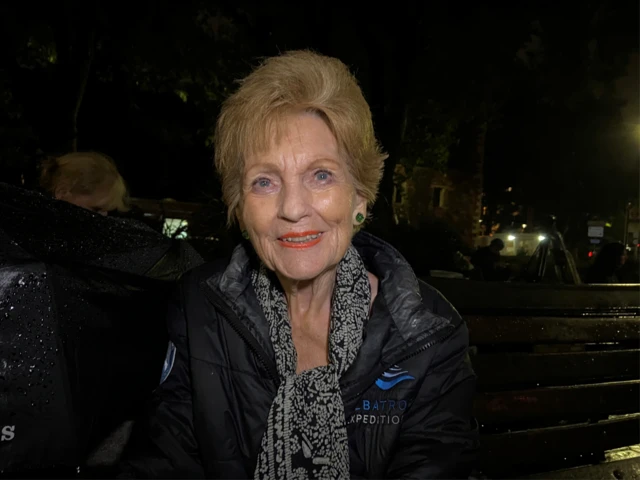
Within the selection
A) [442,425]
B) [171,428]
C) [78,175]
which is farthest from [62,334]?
[78,175]

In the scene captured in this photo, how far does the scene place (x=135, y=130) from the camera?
70.2ft

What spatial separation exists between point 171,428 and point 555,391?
2428mm

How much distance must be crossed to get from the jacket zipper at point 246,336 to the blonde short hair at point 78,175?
1.70 metres

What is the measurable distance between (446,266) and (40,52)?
995 cm

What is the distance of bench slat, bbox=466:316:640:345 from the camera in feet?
9.46

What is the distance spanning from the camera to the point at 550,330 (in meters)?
3.07

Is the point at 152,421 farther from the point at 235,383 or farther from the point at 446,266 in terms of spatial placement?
the point at 446,266

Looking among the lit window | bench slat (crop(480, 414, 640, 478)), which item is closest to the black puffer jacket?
bench slat (crop(480, 414, 640, 478))

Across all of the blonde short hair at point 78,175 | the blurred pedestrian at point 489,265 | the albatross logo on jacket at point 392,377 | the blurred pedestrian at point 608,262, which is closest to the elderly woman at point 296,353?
the albatross logo on jacket at point 392,377

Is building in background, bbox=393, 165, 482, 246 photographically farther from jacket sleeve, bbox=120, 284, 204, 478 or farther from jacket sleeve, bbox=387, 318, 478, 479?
jacket sleeve, bbox=120, 284, 204, 478

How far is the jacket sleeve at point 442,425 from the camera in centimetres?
184

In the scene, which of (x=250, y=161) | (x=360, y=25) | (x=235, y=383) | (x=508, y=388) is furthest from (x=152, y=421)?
(x=360, y=25)

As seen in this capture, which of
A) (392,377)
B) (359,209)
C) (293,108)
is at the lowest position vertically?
(392,377)

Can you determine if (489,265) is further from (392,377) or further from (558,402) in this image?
→ (392,377)
